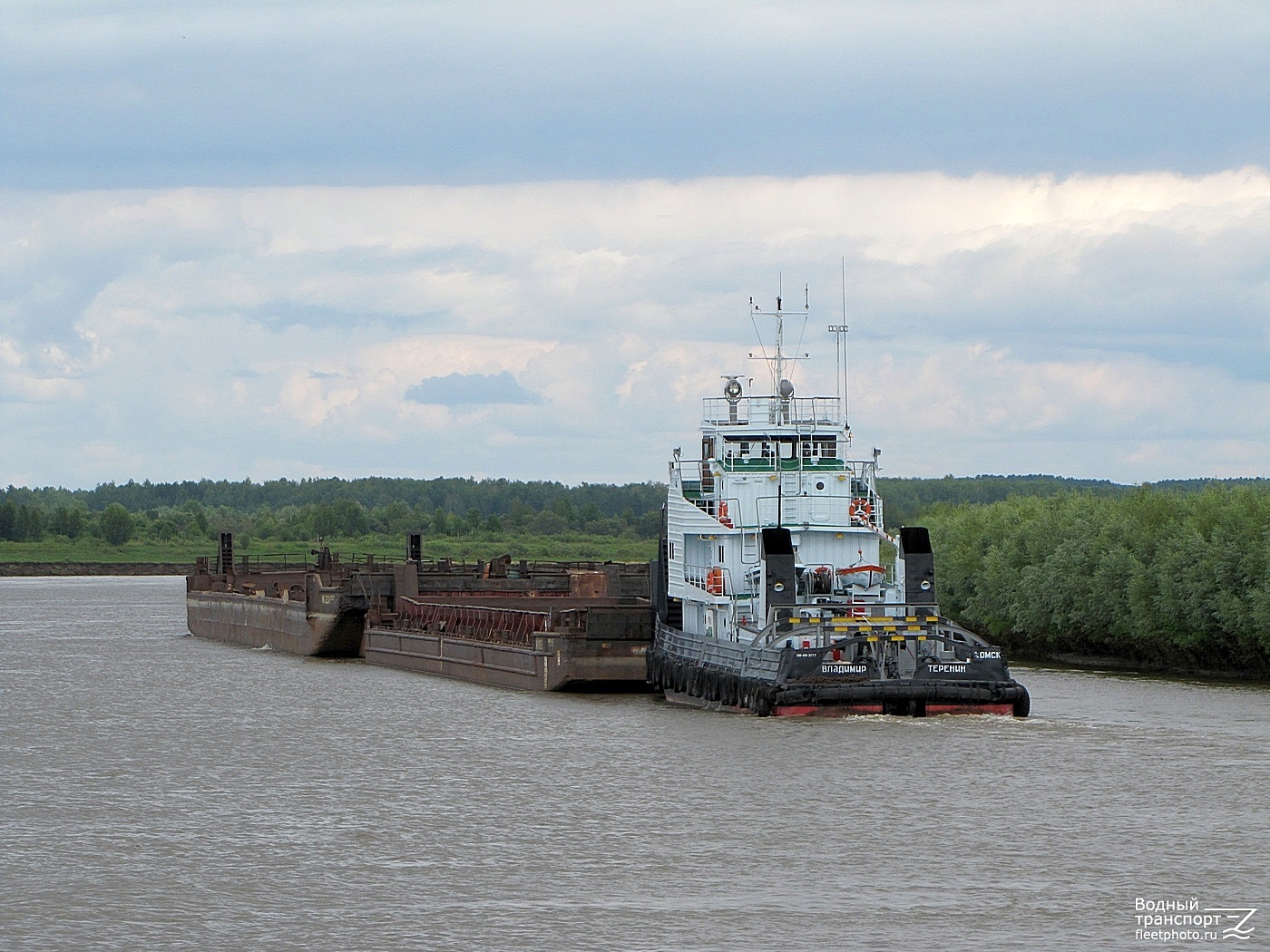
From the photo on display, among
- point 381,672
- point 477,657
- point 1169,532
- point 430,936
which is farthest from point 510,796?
point 1169,532

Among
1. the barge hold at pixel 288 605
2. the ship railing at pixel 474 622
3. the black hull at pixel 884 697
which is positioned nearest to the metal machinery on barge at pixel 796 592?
the black hull at pixel 884 697

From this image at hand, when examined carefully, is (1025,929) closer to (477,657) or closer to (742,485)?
(742,485)

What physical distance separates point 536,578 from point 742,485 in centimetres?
2808

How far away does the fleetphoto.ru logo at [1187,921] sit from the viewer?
69.4ft

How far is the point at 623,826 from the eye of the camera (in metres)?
28.3

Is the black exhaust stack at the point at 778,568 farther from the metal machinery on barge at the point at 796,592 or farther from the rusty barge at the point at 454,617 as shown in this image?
the rusty barge at the point at 454,617

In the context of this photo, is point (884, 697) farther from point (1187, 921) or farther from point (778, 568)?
point (1187, 921)

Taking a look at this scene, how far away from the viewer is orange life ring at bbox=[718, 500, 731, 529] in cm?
4410

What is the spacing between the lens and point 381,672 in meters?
58.8

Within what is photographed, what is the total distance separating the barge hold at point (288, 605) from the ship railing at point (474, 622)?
3133mm

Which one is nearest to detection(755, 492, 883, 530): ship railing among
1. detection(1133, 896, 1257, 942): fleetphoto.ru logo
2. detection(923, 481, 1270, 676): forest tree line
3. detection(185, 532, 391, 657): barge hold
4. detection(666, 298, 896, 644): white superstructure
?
detection(666, 298, 896, 644): white superstructure

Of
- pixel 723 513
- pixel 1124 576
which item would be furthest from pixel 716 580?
pixel 1124 576

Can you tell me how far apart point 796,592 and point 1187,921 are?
19772mm

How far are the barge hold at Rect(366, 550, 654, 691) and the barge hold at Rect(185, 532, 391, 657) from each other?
1.80m
